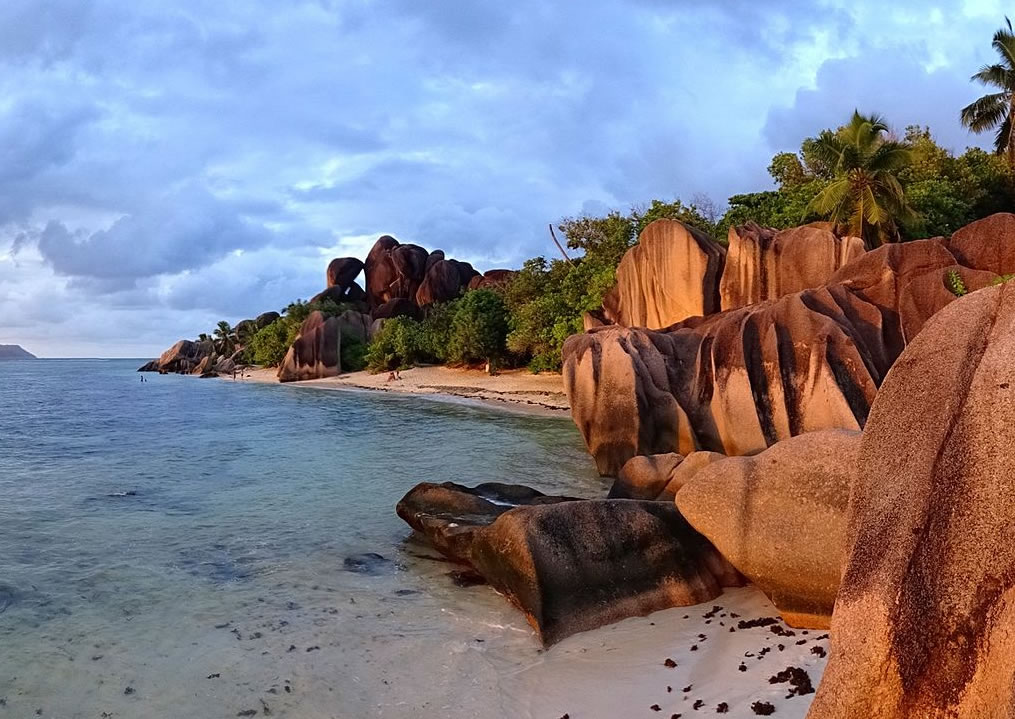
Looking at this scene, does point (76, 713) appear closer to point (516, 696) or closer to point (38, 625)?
point (38, 625)

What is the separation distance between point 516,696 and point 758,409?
7721 millimetres

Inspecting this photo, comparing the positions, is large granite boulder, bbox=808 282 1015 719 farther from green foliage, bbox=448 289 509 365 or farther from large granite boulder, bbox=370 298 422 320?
large granite boulder, bbox=370 298 422 320

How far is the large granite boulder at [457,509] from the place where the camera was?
7.72m

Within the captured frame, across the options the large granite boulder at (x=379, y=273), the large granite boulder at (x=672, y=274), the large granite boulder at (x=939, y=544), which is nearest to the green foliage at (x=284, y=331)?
the large granite boulder at (x=379, y=273)

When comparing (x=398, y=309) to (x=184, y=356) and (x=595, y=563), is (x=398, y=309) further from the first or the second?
(x=595, y=563)

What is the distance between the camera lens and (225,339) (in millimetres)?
73125

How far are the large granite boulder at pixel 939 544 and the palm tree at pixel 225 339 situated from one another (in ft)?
244

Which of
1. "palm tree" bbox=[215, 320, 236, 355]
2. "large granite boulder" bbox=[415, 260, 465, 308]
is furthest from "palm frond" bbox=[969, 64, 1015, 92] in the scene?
"palm tree" bbox=[215, 320, 236, 355]

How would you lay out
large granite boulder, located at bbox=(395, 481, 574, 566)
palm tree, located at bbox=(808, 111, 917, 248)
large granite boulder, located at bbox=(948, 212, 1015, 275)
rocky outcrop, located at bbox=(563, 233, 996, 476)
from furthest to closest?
palm tree, located at bbox=(808, 111, 917, 248) → large granite boulder, located at bbox=(948, 212, 1015, 275) → rocky outcrop, located at bbox=(563, 233, 996, 476) → large granite boulder, located at bbox=(395, 481, 574, 566)

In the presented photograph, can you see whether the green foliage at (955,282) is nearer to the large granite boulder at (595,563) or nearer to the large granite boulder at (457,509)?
the large granite boulder at (457,509)

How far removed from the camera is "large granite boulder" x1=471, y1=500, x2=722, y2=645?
19.4 feet

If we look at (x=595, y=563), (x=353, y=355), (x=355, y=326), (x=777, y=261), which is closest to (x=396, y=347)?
(x=353, y=355)

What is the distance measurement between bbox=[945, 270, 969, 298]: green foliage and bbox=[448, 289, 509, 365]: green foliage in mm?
25042

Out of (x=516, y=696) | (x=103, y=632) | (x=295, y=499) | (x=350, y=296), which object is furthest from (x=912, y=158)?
(x=350, y=296)
